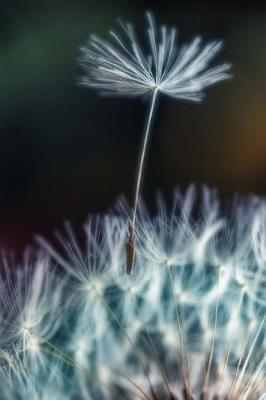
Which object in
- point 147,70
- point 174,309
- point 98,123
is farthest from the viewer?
point 98,123

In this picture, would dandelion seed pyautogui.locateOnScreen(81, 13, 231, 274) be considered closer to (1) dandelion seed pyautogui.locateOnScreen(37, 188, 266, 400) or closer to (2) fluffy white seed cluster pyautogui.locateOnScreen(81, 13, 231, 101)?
(2) fluffy white seed cluster pyautogui.locateOnScreen(81, 13, 231, 101)

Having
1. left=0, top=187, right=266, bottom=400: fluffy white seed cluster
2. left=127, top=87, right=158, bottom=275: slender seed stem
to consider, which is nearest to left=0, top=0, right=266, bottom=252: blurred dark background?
left=127, top=87, right=158, bottom=275: slender seed stem

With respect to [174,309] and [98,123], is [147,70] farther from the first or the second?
[174,309]

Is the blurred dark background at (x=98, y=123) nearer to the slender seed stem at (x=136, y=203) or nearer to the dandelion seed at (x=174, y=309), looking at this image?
the slender seed stem at (x=136, y=203)

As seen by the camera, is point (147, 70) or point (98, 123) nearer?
point (147, 70)

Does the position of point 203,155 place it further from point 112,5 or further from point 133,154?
point 112,5

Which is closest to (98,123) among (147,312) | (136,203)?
(136,203)

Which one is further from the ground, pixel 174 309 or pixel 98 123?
pixel 98 123
